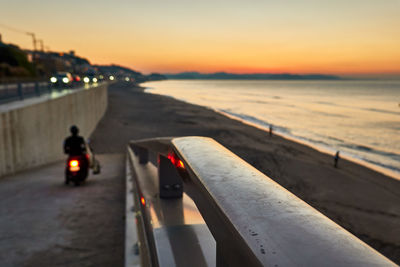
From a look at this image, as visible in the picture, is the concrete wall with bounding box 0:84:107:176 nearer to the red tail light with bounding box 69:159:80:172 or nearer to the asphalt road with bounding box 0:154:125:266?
the asphalt road with bounding box 0:154:125:266

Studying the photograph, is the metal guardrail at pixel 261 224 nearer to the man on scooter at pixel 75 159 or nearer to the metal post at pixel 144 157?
the metal post at pixel 144 157

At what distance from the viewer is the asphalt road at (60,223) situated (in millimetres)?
4082

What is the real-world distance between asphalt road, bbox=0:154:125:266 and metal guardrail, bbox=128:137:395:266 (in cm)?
322

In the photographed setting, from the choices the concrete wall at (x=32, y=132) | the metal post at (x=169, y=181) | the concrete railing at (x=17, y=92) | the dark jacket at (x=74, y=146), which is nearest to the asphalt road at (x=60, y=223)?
the dark jacket at (x=74, y=146)

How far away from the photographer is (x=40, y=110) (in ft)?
36.2

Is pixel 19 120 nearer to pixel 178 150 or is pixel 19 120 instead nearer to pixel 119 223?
pixel 119 223

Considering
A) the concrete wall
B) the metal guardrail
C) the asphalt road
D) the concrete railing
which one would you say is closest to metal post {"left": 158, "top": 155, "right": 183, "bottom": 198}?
the metal guardrail

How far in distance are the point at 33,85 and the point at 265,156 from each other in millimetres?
12923

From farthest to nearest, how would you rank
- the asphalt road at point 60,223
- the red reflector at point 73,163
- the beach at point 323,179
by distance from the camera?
1. the beach at point 323,179
2. the red reflector at point 73,163
3. the asphalt road at point 60,223

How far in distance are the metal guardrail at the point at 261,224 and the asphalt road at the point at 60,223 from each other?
3.22 m

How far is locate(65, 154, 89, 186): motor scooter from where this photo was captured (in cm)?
745

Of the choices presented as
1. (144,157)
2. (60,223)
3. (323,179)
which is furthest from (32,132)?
(323,179)

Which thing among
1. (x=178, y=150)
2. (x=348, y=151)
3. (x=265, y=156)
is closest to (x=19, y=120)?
(x=178, y=150)

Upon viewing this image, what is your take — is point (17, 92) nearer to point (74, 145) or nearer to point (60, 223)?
point (74, 145)
